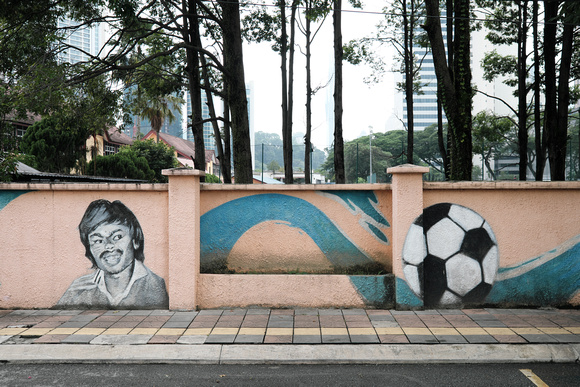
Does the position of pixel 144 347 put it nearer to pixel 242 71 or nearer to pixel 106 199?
pixel 106 199

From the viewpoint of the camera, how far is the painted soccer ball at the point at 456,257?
6.30 m

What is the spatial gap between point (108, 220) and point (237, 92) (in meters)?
5.68

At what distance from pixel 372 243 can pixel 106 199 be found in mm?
3992

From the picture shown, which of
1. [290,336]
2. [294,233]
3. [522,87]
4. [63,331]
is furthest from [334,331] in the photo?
[522,87]

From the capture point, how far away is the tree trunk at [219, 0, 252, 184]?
10.8m

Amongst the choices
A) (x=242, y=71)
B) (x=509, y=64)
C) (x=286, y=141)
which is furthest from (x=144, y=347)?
(x=509, y=64)

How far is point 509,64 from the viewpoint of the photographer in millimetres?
20375

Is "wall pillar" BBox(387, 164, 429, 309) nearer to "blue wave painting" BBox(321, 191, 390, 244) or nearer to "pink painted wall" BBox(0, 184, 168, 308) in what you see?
"blue wave painting" BBox(321, 191, 390, 244)

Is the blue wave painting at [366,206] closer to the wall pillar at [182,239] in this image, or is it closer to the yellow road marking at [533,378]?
the wall pillar at [182,239]

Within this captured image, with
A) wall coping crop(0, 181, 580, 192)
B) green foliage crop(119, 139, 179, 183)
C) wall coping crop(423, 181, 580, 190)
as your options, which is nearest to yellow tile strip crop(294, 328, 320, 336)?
wall coping crop(0, 181, 580, 192)

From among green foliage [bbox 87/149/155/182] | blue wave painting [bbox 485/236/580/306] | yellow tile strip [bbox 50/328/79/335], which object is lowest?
yellow tile strip [bbox 50/328/79/335]

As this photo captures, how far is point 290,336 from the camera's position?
5.20 meters

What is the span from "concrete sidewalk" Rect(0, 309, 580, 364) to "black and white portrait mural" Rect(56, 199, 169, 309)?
17cm

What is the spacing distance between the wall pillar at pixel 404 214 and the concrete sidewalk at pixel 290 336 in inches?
8.7
